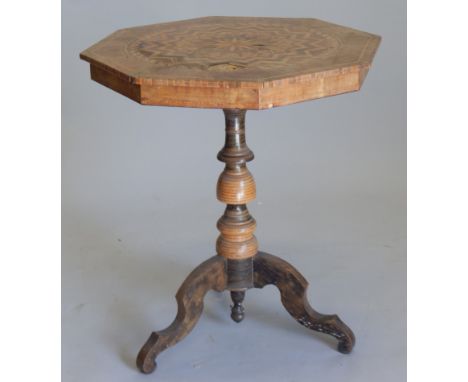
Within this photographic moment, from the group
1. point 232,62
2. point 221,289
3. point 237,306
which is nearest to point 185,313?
point 221,289

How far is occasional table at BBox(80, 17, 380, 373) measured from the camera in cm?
226

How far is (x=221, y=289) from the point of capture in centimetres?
294

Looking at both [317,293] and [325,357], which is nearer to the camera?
[325,357]

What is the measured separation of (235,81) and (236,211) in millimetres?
747

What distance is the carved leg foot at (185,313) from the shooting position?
9.17 feet

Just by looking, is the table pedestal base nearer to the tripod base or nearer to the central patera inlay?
the tripod base

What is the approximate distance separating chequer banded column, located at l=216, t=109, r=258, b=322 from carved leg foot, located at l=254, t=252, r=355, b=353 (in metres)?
0.04

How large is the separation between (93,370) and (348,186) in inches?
65.6

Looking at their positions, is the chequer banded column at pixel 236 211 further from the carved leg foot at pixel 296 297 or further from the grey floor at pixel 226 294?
the grey floor at pixel 226 294

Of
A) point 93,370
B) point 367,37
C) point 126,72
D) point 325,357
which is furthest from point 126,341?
point 367,37

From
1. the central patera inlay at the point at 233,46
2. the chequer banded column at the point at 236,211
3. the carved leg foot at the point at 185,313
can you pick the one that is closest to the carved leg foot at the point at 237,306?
the chequer banded column at the point at 236,211

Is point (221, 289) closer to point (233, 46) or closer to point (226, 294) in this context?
point (226, 294)

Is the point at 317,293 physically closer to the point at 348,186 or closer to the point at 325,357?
the point at 325,357

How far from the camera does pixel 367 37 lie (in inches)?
111
